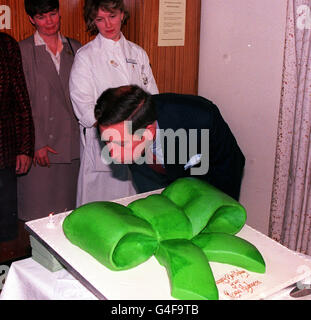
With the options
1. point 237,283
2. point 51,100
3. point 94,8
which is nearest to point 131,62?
point 94,8

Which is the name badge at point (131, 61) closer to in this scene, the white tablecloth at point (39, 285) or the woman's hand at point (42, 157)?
the woman's hand at point (42, 157)

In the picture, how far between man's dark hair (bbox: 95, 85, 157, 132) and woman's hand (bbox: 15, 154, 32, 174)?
0.70 metres

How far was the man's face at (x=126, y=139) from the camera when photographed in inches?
58.3

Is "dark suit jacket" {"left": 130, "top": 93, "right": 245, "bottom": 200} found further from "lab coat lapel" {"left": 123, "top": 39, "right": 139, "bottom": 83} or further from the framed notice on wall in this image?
the framed notice on wall

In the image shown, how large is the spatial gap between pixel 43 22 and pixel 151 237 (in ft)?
4.50

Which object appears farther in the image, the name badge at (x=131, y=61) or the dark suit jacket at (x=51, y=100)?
the name badge at (x=131, y=61)

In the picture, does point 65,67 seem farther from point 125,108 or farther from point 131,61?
point 125,108

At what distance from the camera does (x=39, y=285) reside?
1.08m

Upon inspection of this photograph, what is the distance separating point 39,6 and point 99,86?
0.42 metres

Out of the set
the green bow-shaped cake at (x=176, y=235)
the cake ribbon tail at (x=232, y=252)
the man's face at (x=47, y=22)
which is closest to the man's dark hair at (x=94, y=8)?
the man's face at (x=47, y=22)

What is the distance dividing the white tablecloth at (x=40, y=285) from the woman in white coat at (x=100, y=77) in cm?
107
